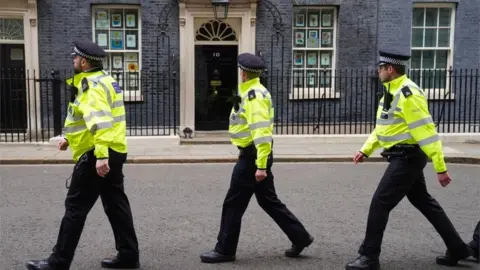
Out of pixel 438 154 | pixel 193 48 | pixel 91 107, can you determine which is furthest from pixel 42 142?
pixel 438 154

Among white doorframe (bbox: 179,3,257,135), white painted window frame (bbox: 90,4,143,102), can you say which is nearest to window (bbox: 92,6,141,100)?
white painted window frame (bbox: 90,4,143,102)

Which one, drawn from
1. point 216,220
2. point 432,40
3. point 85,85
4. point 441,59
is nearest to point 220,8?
point 432,40

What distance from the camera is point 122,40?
48.8 ft

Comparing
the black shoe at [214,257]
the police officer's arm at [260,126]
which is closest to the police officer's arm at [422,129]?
the police officer's arm at [260,126]

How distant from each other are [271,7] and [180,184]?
24.3 feet

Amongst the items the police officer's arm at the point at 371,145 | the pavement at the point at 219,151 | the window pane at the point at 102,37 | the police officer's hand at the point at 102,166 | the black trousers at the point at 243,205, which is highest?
the window pane at the point at 102,37

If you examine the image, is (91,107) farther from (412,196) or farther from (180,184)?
(180,184)

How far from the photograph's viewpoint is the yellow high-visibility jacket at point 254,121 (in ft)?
16.0

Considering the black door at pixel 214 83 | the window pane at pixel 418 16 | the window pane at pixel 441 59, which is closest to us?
the black door at pixel 214 83

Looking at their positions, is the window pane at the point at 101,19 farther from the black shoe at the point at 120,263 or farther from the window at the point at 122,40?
the black shoe at the point at 120,263

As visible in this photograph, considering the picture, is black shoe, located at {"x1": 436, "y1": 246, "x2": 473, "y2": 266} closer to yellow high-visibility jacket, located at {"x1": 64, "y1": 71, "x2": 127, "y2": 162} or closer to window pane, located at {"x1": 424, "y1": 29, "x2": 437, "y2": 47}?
yellow high-visibility jacket, located at {"x1": 64, "y1": 71, "x2": 127, "y2": 162}

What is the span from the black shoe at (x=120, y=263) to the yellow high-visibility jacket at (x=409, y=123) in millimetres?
2301

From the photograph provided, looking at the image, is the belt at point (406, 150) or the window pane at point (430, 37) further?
the window pane at point (430, 37)

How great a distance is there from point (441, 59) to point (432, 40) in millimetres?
582
